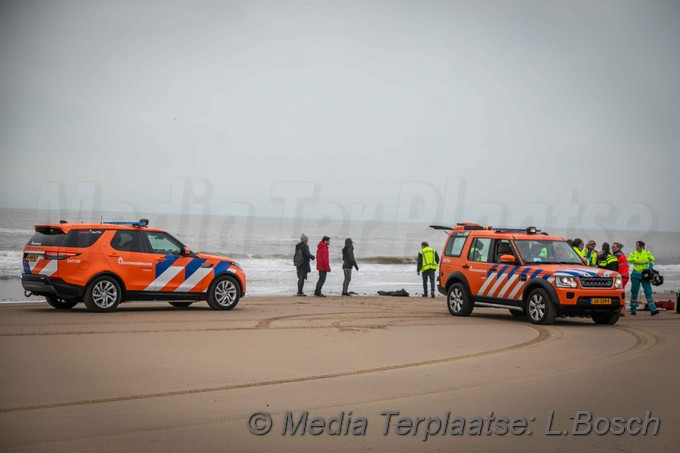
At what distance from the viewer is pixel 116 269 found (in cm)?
1772

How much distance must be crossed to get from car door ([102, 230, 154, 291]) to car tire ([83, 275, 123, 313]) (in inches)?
8.5

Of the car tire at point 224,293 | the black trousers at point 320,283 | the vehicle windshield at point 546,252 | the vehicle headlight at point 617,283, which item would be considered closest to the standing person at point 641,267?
the vehicle windshield at point 546,252

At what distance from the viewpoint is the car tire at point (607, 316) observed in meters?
16.9

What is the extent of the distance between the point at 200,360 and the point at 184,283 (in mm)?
7779

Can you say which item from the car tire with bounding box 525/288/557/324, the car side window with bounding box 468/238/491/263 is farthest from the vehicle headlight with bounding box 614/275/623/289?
the car side window with bounding box 468/238/491/263

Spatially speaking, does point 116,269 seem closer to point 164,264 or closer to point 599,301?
point 164,264

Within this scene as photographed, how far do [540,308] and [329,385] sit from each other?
849 centimetres

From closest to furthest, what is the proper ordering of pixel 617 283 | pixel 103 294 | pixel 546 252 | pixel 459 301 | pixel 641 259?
pixel 617 283, pixel 103 294, pixel 546 252, pixel 459 301, pixel 641 259

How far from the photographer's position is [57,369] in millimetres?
10125

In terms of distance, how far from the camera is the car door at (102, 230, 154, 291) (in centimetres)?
1770

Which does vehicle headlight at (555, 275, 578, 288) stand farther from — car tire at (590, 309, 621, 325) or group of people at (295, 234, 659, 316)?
group of people at (295, 234, 659, 316)

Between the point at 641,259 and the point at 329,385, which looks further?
the point at 641,259

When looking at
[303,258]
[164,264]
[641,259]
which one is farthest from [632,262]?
[164,264]

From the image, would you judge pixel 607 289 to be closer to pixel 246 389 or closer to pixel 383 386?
pixel 383 386
